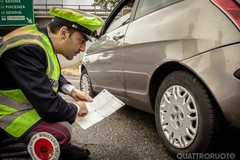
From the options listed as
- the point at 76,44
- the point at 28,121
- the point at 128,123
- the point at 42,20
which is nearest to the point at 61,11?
the point at 76,44

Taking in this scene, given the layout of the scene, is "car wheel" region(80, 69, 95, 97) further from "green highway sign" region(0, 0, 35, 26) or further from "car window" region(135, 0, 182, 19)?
"green highway sign" region(0, 0, 35, 26)

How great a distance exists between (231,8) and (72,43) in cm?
107

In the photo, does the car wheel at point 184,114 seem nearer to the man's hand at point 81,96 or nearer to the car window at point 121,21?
the man's hand at point 81,96

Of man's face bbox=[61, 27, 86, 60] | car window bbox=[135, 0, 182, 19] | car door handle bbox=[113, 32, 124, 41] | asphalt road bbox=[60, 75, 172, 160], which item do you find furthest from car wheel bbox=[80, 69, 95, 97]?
man's face bbox=[61, 27, 86, 60]

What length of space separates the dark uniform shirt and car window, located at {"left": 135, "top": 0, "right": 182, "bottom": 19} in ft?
3.91

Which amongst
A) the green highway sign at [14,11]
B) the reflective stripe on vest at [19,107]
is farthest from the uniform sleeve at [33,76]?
the green highway sign at [14,11]

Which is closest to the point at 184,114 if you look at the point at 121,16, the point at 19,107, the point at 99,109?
the point at 99,109

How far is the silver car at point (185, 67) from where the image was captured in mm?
1951

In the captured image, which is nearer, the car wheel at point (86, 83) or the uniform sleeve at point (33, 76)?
the uniform sleeve at point (33, 76)

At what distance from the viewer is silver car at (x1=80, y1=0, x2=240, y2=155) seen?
1951mm

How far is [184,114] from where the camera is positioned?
7.38ft

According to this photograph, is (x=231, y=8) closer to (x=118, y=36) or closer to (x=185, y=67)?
(x=185, y=67)

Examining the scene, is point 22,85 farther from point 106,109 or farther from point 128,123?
point 128,123

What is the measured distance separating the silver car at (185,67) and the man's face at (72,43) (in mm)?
673
